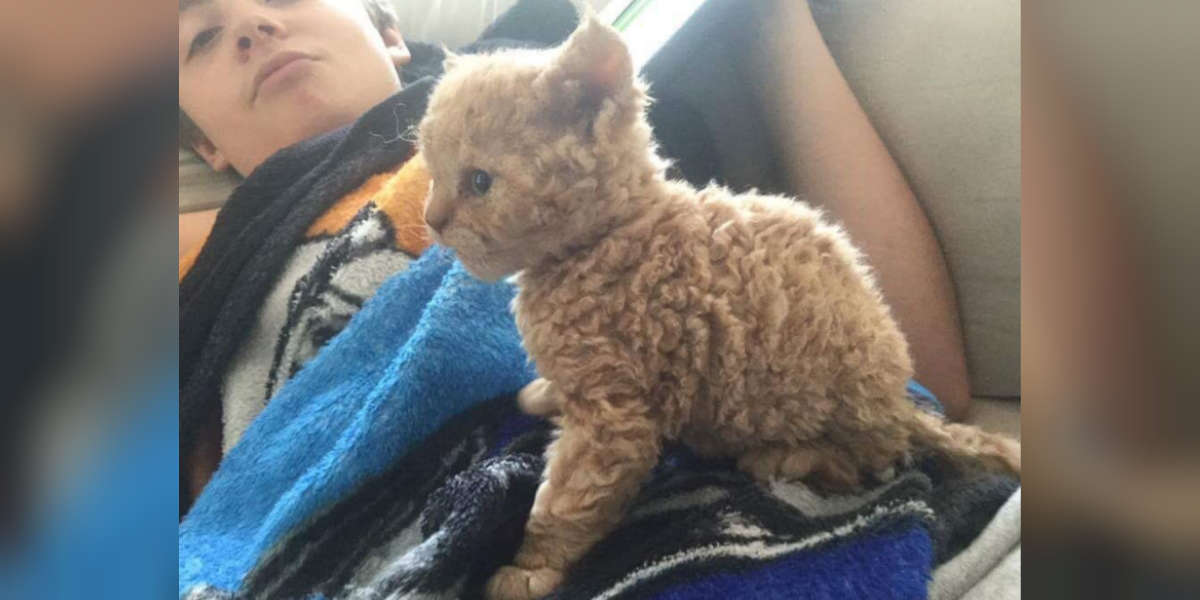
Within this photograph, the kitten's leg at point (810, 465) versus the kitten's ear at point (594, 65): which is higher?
the kitten's ear at point (594, 65)

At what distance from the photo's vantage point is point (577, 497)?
439 millimetres

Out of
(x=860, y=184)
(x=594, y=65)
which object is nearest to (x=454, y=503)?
Result: (x=594, y=65)

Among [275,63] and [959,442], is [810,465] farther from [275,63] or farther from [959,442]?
[275,63]

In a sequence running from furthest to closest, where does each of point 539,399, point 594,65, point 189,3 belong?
point 189,3, point 539,399, point 594,65

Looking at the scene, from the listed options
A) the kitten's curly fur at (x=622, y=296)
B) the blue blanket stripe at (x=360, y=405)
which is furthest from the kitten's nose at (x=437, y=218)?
the blue blanket stripe at (x=360, y=405)

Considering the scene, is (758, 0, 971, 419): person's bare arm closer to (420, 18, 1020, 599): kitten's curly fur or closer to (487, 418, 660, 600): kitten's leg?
(420, 18, 1020, 599): kitten's curly fur

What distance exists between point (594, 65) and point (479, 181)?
0.31ft

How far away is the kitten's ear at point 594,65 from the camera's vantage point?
0.42 meters

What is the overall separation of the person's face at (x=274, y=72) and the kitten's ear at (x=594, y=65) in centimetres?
39

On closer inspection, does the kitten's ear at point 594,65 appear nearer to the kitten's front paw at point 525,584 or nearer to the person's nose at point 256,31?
the kitten's front paw at point 525,584

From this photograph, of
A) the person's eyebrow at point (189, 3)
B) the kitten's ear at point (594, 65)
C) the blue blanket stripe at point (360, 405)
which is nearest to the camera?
the kitten's ear at point (594, 65)

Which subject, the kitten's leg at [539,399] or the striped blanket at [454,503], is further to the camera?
the kitten's leg at [539,399]

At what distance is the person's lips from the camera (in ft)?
2.41
